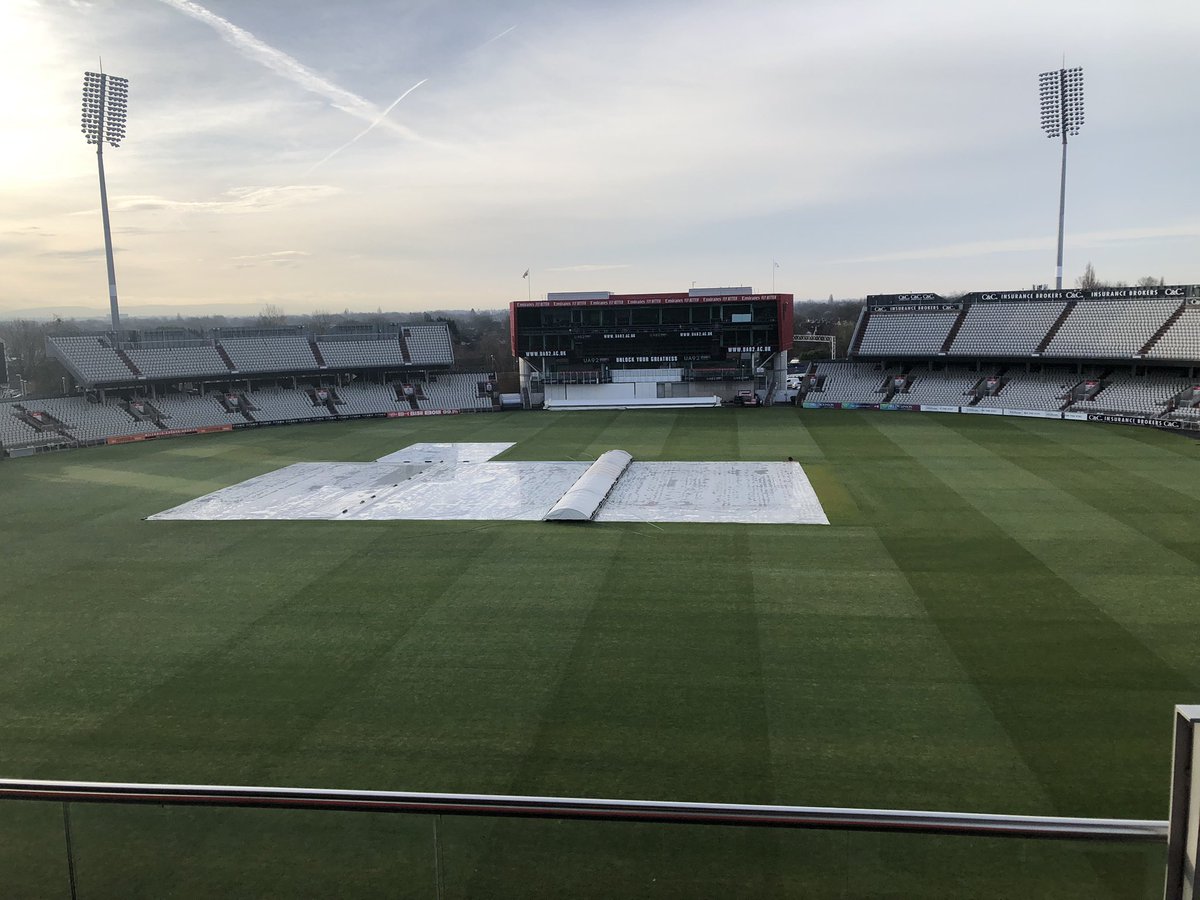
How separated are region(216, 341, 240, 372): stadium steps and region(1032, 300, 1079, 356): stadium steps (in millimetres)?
52760

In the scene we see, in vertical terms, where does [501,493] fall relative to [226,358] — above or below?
below

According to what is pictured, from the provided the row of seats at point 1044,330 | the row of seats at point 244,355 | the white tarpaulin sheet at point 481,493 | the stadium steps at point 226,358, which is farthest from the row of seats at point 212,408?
the row of seats at point 1044,330

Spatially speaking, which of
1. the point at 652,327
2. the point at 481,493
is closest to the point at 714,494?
the point at 481,493

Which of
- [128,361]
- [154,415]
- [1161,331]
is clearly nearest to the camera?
[1161,331]

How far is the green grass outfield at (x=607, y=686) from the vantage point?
4.96 metres

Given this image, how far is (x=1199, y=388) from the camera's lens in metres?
42.9

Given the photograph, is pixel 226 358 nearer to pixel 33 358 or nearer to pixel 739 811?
pixel 33 358

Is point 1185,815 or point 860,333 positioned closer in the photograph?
point 1185,815

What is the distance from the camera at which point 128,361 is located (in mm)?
52844

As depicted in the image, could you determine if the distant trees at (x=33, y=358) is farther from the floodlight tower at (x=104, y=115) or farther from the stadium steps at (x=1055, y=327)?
the stadium steps at (x=1055, y=327)

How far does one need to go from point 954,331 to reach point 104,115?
188 feet

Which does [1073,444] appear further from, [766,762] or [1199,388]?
[766,762]

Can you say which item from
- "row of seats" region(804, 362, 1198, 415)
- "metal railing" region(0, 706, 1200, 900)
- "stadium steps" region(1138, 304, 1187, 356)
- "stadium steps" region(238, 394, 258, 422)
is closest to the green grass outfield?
"metal railing" region(0, 706, 1200, 900)

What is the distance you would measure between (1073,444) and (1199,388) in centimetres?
1166
